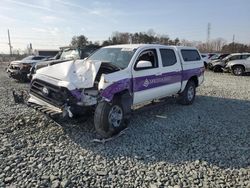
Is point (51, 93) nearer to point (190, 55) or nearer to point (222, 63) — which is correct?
point (190, 55)

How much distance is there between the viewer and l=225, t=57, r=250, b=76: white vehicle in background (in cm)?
1975

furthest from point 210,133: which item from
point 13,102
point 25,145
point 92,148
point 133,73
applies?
point 13,102

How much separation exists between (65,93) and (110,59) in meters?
1.85

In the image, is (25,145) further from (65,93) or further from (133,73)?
(133,73)

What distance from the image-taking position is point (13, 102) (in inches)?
345

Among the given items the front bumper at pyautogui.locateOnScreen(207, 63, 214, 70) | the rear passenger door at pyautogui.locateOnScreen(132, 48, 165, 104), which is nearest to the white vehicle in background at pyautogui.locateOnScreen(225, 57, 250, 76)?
the front bumper at pyautogui.locateOnScreen(207, 63, 214, 70)

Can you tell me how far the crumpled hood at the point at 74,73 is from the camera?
5.29 m

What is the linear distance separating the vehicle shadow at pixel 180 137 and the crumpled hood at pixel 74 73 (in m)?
1.13

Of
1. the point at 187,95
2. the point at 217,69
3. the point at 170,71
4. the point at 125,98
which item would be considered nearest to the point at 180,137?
the point at 125,98

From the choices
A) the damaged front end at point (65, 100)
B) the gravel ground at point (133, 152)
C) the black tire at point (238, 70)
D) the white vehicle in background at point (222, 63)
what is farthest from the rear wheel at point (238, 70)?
the damaged front end at point (65, 100)

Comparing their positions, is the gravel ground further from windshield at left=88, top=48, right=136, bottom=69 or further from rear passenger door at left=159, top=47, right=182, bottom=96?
windshield at left=88, top=48, right=136, bottom=69

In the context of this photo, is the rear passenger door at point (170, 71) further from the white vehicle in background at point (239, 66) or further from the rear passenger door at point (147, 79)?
the white vehicle in background at point (239, 66)

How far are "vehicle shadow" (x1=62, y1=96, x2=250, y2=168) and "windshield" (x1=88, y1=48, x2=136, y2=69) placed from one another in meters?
1.54

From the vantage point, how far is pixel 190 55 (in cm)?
913
